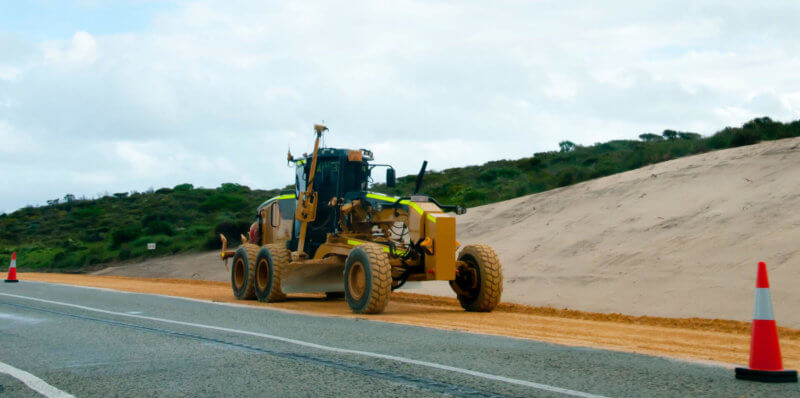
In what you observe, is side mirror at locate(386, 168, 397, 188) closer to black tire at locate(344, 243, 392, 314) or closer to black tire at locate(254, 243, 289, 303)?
black tire at locate(344, 243, 392, 314)

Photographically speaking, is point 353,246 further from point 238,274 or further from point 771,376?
point 771,376

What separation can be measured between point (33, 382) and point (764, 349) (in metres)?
5.91

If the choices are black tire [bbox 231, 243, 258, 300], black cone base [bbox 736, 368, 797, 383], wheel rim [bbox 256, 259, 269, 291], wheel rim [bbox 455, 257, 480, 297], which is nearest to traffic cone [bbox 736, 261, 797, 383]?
black cone base [bbox 736, 368, 797, 383]

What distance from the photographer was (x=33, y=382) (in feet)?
22.2

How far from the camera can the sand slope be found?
1505cm

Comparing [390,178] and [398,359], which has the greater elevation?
[390,178]

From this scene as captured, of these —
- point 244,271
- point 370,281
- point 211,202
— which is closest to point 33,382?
point 370,281

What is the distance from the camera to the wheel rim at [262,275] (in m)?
16.9

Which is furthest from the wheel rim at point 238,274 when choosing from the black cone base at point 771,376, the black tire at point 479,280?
the black cone base at point 771,376

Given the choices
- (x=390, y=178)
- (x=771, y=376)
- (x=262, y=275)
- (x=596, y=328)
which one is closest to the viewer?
(x=771, y=376)

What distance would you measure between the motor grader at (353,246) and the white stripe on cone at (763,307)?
7.27 meters

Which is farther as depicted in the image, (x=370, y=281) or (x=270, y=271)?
(x=270, y=271)

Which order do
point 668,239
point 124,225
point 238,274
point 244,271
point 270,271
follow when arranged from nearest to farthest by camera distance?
point 270,271 → point 244,271 → point 238,274 → point 668,239 → point 124,225

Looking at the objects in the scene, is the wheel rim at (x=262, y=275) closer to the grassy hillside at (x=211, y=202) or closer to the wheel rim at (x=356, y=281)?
the wheel rim at (x=356, y=281)
